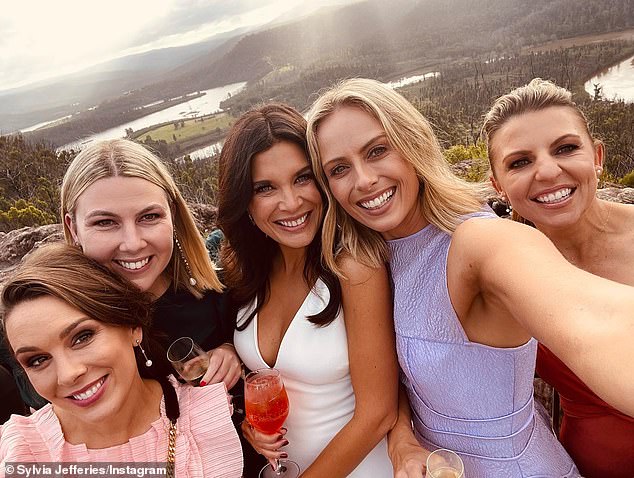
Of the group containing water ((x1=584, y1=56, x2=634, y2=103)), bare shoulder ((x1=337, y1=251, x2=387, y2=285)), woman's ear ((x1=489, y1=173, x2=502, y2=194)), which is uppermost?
woman's ear ((x1=489, y1=173, x2=502, y2=194))

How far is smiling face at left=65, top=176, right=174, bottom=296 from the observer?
2047 millimetres

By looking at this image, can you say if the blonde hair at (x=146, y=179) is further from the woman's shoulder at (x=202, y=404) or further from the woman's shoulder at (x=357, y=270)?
the woman's shoulder at (x=357, y=270)

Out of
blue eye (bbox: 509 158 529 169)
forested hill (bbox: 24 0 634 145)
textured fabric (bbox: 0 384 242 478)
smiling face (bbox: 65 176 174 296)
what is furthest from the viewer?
forested hill (bbox: 24 0 634 145)

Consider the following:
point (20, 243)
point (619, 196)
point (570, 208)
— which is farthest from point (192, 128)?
point (570, 208)

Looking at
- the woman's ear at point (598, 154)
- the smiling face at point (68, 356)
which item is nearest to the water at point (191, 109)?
the smiling face at point (68, 356)

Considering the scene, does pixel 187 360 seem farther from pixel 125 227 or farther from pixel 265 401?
pixel 125 227

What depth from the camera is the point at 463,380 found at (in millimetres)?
1801

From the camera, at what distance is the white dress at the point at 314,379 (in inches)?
84.7

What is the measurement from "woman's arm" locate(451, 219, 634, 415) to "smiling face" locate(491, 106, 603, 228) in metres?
0.77

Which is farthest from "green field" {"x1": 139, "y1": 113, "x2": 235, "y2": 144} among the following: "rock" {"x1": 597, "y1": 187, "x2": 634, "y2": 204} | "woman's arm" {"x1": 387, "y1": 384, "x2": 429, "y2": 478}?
"woman's arm" {"x1": 387, "y1": 384, "x2": 429, "y2": 478}

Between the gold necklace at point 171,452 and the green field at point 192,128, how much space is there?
54556 mm

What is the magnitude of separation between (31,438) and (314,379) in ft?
3.82

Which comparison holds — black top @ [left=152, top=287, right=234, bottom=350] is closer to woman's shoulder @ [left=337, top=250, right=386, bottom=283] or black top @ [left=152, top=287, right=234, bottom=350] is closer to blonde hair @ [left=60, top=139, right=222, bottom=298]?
blonde hair @ [left=60, top=139, right=222, bottom=298]

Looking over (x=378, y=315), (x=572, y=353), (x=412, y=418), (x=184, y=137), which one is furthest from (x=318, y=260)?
(x=184, y=137)
